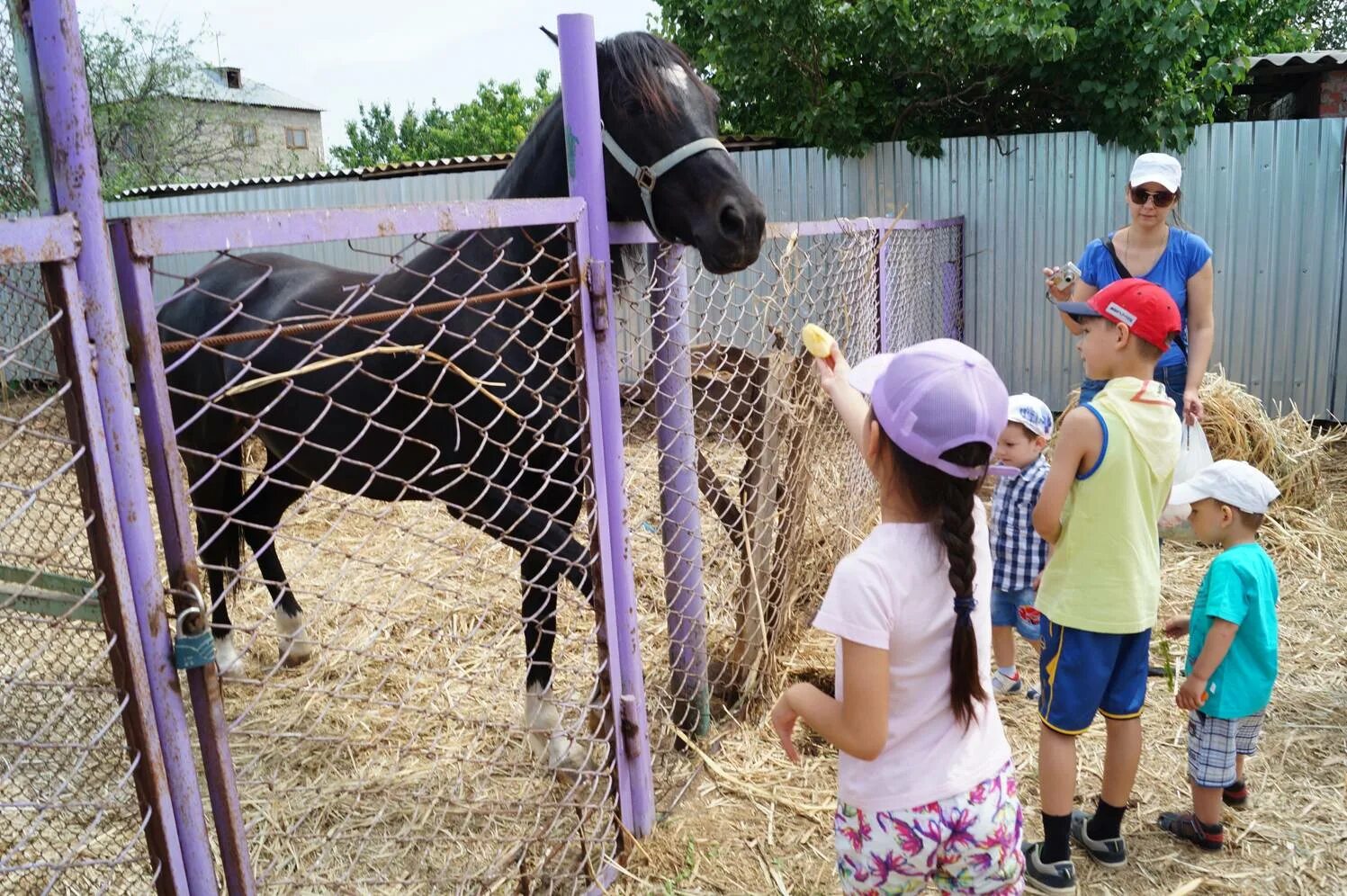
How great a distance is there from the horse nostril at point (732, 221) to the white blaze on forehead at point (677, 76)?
46 cm

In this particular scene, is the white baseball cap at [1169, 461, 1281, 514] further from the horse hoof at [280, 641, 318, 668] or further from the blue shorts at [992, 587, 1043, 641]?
the horse hoof at [280, 641, 318, 668]

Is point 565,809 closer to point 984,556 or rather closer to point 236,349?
point 984,556

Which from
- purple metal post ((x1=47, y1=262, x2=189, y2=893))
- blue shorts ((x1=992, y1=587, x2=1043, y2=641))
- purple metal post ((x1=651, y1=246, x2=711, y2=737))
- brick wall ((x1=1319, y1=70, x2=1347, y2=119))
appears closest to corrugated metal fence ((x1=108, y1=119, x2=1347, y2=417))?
brick wall ((x1=1319, y1=70, x2=1347, y2=119))

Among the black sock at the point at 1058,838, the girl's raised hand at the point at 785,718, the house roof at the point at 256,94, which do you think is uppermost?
the house roof at the point at 256,94

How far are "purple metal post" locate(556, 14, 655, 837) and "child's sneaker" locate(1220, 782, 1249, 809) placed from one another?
A: 1.73m

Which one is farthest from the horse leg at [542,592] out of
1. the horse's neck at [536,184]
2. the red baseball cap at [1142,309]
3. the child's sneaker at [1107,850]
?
the red baseball cap at [1142,309]

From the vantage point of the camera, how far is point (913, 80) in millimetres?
8648

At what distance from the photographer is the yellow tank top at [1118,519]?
228 cm

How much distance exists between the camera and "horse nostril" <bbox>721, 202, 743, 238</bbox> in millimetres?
2441

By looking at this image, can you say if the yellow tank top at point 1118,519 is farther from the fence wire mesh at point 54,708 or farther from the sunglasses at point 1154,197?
the fence wire mesh at point 54,708

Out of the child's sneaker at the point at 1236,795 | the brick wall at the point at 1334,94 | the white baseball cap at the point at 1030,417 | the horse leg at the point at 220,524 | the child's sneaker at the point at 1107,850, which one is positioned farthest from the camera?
the brick wall at the point at 1334,94

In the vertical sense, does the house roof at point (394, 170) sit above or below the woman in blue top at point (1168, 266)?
above

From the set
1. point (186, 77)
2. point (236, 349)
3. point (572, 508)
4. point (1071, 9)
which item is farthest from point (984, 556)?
point (186, 77)

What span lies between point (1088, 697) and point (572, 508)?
1513 millimetres
